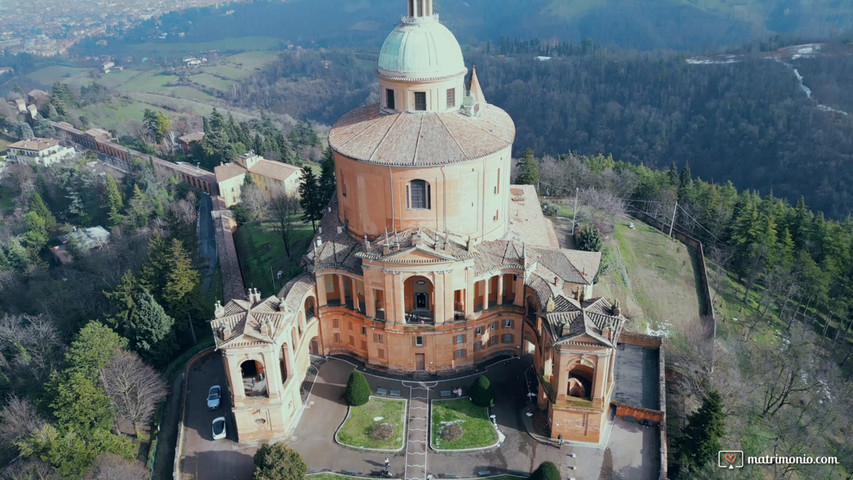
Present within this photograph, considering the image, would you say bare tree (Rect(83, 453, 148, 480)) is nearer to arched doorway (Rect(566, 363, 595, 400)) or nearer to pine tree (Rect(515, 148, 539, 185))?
arched doorway (Rect(566, 363, 595, 400))

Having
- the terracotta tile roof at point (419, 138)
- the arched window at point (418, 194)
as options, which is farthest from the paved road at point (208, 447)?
the terracotta tile roof at point (419, 138)

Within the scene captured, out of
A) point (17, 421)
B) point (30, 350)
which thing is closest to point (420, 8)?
point (17, 421)

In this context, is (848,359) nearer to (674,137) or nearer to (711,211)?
(711,211)

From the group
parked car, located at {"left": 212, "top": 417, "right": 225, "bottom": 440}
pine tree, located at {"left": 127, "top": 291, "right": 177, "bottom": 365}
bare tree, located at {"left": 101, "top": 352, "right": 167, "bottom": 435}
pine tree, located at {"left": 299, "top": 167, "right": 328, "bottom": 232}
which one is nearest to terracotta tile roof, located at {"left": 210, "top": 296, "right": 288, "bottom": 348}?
parked car, located at {"left": 212, "top": 417, "right": 225, "bottom": 440}

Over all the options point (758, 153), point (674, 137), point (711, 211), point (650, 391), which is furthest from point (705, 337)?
point (674, 137)

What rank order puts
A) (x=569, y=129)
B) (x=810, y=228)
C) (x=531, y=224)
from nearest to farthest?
(x=531, y=224)
(x=810, y=228)
(x=569, y=129)

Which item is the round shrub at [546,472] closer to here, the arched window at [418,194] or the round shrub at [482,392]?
the round shrub at [482,392]
